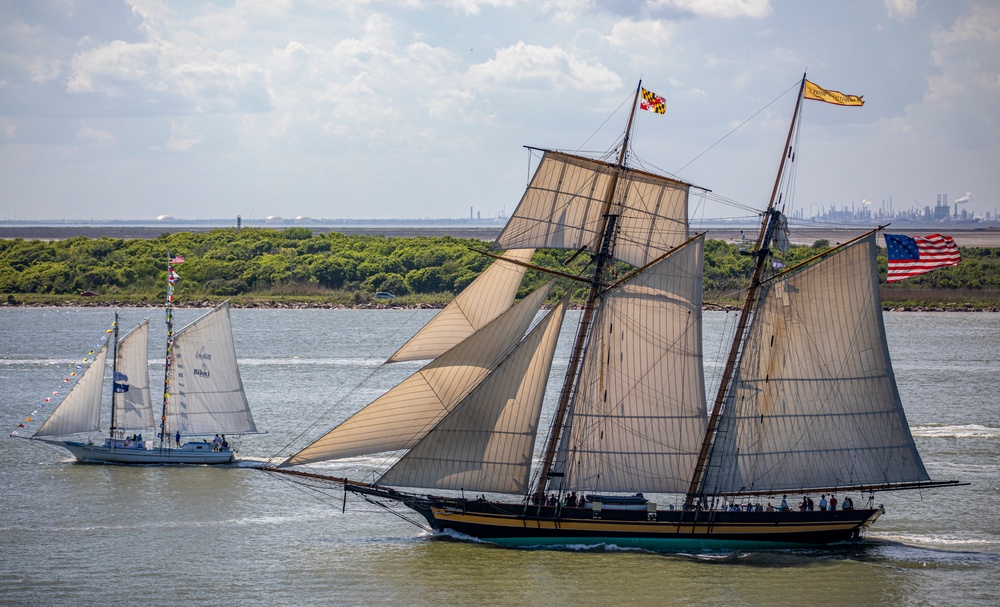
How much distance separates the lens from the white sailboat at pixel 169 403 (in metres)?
49.1

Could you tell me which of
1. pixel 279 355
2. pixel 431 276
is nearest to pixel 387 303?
pixel 431 276

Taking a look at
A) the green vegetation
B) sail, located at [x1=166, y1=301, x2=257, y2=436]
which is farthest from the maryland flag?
the green vegetation

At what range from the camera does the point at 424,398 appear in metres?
38.1

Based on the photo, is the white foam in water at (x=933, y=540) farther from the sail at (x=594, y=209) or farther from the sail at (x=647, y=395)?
the sail at (x=594, y=209)

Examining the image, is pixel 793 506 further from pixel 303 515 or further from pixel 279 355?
pixel 279 355

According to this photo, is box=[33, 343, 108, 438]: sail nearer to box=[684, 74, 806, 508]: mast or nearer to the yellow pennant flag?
box=[684, 74, 806, 508]: mast

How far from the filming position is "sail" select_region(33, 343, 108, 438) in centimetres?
4944

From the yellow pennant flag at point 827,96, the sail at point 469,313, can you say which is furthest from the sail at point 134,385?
the yellow pennant flag at point 827,96

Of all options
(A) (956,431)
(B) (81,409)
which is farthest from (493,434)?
(A) (956,431)

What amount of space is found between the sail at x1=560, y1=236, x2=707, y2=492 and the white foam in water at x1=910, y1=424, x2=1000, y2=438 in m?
18.6

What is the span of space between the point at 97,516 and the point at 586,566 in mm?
16213

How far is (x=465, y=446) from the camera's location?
3791 cm

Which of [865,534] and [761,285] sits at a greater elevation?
[761,285]

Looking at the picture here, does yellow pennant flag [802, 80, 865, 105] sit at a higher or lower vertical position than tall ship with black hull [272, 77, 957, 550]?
higher
